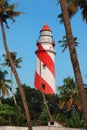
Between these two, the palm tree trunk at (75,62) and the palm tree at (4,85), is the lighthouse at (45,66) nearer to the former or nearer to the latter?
the palm tree at (4,85)

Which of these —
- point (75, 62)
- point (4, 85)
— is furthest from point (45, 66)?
point (75, 62)

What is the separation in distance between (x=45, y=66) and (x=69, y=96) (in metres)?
17.2

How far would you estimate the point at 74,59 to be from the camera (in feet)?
72.1

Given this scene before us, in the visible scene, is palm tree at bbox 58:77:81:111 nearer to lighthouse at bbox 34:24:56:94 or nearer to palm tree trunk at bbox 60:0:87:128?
lighthouse at bbox 34:24:56:94

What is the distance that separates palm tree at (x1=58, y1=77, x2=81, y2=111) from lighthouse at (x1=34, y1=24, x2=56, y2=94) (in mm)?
10133

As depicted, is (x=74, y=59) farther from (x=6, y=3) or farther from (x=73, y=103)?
(x=73, y=103)

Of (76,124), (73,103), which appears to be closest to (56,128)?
(76,124)

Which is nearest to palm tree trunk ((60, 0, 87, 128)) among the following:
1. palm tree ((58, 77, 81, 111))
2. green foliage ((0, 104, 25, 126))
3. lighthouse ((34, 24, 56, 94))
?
green foliage ((0, 104, 25, 126))

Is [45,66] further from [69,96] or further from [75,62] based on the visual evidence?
[75,62]

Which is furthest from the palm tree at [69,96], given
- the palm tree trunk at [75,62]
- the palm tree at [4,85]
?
the palm tree trunk at [75,62]

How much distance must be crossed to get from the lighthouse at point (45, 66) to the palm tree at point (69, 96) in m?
10.1

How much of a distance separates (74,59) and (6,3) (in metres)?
21.7

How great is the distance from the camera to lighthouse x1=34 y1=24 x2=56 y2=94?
89.2m

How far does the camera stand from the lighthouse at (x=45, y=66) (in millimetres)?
89188
